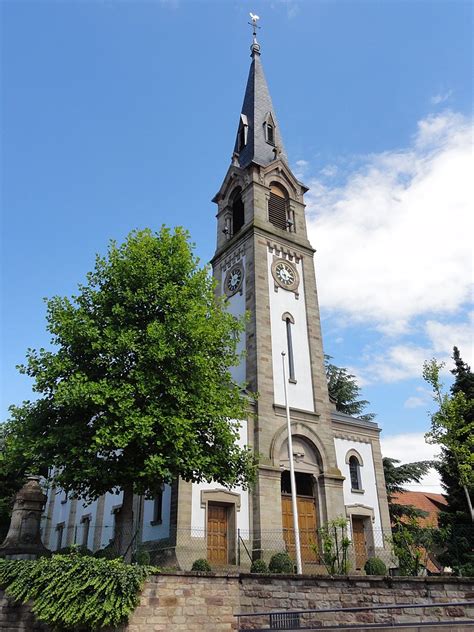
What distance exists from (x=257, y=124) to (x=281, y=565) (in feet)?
99.3

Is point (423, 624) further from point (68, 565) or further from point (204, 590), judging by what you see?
point (68, 565)

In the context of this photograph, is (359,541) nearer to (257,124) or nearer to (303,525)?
(303,525)

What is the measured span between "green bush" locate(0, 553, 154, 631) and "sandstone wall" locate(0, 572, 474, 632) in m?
0.68

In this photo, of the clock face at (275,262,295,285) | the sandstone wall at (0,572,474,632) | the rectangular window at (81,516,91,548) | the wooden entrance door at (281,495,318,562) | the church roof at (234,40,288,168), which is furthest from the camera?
the church roof at (234,40,288,168)

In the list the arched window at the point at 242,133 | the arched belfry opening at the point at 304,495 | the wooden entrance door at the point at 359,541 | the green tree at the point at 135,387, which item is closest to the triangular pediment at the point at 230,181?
the arched window at the point at 242,133

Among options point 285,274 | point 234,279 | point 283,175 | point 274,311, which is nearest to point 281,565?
point 274,311

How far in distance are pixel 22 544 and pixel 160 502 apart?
7.12m

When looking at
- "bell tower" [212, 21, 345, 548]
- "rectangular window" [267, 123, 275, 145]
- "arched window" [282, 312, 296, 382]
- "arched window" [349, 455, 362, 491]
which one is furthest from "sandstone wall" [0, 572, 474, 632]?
"rectangular window" [267, 123, 275, 145]

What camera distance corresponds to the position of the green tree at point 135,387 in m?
16.2

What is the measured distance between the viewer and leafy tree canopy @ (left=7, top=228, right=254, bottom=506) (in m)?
16.2

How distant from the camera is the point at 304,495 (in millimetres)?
25391

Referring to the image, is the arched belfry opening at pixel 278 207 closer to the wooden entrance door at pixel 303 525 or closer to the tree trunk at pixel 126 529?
the wooden entrance door at pixel 303 525

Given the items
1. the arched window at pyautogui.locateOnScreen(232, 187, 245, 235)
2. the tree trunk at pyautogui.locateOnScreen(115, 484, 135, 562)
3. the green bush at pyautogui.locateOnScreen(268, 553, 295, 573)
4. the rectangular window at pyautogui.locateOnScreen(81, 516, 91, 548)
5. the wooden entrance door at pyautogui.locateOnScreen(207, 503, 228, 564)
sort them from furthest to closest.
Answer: the arched window at pyautogui.locateOnScreen(232, 187, 245, 235) < the rectangular window at pyautogui.locateOnScreen(81, 516, 91, 548) < the wooden entrance door at pyautogui.locateOnScreen(207, 503, 228, 564) < the green bush at pyautogui.locateOnScreen(268, 553, 295, 573) < the tree trunk at pyautogui.locateOnScreen(115, 484, 135, 562)

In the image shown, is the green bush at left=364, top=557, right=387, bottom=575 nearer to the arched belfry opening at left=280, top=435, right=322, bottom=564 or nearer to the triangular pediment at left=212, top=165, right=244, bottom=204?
the arched belfry opening at left=280, top=435, right=322, bottom=564
